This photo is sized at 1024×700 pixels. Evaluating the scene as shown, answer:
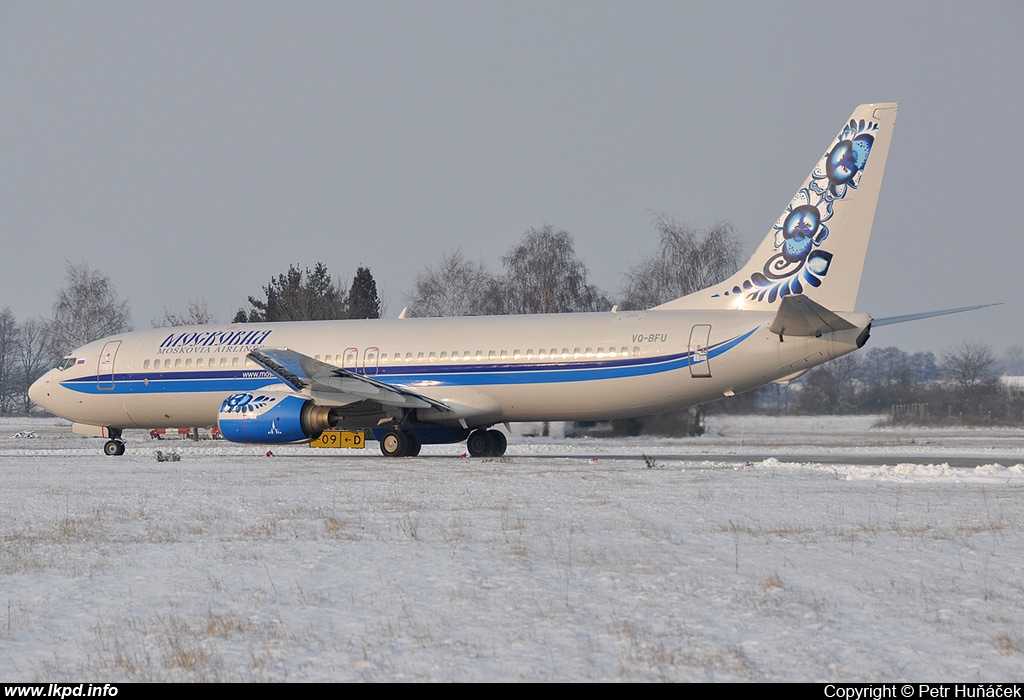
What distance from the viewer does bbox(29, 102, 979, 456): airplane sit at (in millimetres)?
21547

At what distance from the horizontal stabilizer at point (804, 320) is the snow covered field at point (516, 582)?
501cm

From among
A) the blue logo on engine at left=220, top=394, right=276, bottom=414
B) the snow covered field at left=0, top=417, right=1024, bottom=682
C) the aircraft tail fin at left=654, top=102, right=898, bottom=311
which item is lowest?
the snow covered field at left=0, top=417, right=1024, bottom=682

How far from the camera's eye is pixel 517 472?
1850 cm

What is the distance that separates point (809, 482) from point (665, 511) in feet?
15.4

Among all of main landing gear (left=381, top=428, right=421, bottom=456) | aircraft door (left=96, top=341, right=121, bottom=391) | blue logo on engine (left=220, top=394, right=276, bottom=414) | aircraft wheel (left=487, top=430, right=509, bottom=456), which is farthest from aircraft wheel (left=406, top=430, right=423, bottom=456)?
aircraft door (left=96, top=341, right=121, bottom=391)

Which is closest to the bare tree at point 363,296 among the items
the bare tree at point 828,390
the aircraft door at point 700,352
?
the bare tree at point 828,390

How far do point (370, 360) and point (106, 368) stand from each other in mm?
7680

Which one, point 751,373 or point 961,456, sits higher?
point 751,373

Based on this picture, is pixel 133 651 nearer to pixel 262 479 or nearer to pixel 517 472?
pixel 262 479

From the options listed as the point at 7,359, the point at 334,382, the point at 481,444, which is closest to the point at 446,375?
the point at 481,444

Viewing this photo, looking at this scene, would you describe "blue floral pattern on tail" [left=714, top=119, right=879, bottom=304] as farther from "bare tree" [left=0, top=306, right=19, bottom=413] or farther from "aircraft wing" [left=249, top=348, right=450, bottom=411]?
"bare tree" [left=0, top=306, right=19, bottom=413]

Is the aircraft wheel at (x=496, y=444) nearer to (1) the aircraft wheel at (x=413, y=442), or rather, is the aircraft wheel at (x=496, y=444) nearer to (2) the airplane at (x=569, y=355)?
(2) the airplane at (x=569, y=355)

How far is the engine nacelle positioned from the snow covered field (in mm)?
6979
